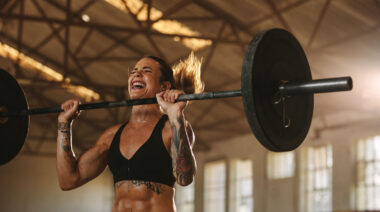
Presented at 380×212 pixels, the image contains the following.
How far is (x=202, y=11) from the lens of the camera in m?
8.37

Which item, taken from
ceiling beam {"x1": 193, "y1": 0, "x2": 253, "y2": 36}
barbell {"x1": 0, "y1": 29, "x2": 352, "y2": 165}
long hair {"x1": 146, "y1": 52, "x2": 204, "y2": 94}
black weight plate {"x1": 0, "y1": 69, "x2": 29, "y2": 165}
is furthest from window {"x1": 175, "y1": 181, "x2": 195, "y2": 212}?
barbell {"x1": 0, "y1": 29, "x2": 352, "y2": 165}

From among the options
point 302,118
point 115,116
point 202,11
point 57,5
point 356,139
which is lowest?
point 302,118

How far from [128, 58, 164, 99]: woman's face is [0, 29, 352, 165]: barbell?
0.23 m

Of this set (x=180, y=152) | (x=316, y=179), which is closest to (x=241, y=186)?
(x=316, y=179)

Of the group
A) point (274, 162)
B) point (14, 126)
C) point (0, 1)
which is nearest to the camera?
point (14, 126)

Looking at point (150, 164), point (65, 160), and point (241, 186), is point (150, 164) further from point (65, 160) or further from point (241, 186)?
point (241, 186)

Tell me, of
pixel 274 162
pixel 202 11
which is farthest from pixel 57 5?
pixel 274 162

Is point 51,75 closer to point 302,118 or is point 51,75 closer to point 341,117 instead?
point 341,117

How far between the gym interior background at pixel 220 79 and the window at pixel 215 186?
3cm

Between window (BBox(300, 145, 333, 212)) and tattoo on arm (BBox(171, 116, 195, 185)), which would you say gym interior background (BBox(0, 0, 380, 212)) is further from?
tattoo on arm (BBox(171, 116, 195, 185))

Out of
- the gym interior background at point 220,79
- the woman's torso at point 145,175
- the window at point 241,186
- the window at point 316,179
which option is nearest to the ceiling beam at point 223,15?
the gym interior background at point 220,79

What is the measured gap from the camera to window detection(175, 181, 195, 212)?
1425cm

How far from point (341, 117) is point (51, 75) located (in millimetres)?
6980

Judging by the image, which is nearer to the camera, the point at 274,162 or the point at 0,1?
the point at 0,1
